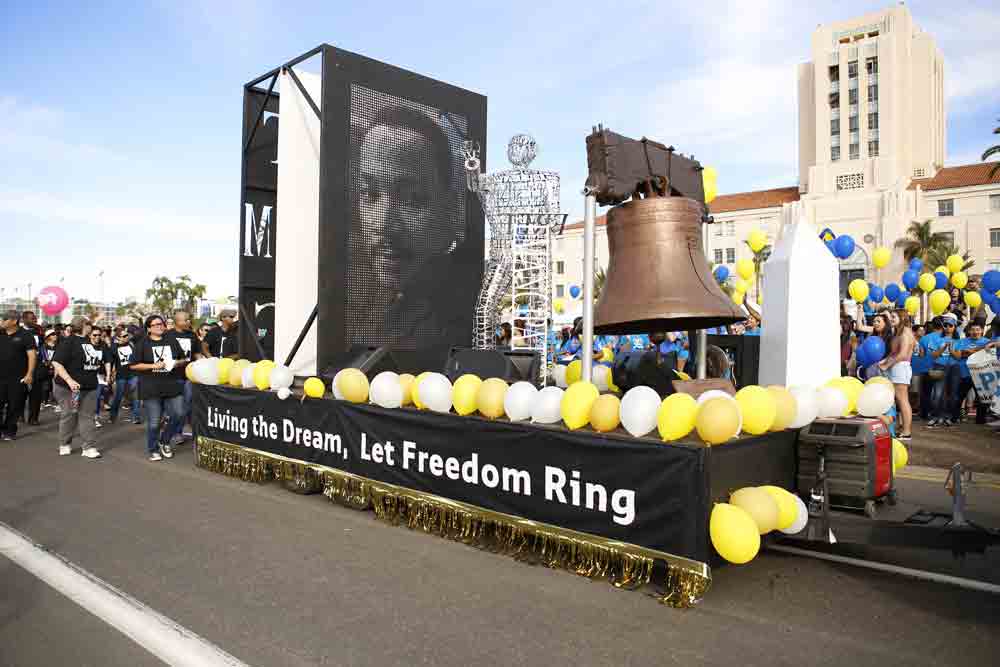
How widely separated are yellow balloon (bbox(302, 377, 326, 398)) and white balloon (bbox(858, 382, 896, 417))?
13.9ft

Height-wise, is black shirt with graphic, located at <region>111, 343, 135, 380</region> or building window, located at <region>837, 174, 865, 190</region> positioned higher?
building window, located at <region>837, 174, 865, 190</region>

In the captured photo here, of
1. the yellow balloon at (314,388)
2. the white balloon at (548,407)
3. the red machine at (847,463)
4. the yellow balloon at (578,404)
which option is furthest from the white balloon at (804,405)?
the yellow balloon at (314,388)

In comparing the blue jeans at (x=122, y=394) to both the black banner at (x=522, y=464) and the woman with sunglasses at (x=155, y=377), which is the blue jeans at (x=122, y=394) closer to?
the woman with sunglasses at (x=155, y=377)

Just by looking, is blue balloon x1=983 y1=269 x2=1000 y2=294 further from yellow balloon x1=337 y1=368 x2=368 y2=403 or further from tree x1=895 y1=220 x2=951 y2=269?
tree x1=895 y1=220 x2=951 y2=269

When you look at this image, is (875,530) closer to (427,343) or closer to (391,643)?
(391,643)

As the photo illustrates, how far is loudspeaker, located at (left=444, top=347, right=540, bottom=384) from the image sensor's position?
6082 mm

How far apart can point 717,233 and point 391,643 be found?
6218 cm

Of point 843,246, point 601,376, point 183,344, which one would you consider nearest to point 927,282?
→ point 843,246

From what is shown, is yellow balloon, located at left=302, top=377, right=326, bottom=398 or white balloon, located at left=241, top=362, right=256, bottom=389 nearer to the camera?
yellow balloon, located at left=302, top=377, right=326, bottom=398

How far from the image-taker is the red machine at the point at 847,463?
3982mm

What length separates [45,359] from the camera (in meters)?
13.6

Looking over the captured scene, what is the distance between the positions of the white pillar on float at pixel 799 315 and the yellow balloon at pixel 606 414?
1551 mm

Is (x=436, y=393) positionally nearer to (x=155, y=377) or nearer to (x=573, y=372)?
(x=573, y=372)

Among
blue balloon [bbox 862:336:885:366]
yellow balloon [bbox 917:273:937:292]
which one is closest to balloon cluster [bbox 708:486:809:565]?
blue balloon [bbox 862:336:885:366]
